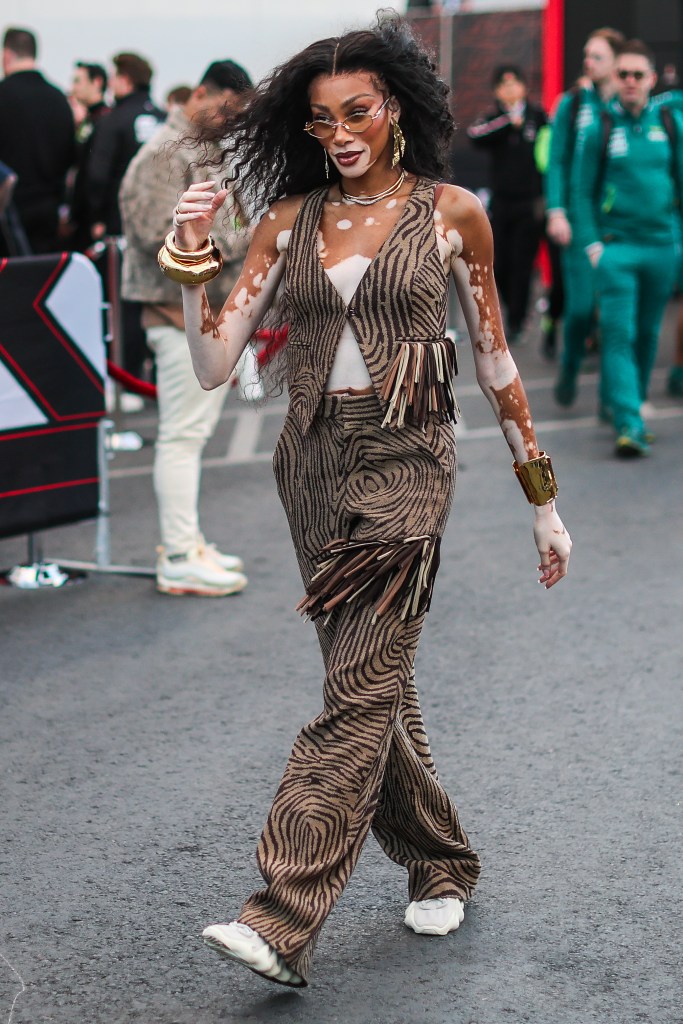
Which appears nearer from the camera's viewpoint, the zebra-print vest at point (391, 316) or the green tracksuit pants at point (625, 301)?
the zebra-print vest at point (391, 316)

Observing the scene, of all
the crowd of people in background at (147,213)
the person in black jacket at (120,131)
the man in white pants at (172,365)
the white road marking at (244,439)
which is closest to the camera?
the crowd of people in background at (147,213)

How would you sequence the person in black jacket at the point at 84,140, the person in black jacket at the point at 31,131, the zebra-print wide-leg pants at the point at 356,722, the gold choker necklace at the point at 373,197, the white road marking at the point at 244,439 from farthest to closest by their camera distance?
the person in black jacket at the point at 84,140 → the person in black jacket at the point at 31,131 → the white road marking at the point at 244,439 → the gold choker necklace at the point at 373,197 → the zebra-print wide-leg pants at the point at 356,722

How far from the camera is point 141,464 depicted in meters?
9.20

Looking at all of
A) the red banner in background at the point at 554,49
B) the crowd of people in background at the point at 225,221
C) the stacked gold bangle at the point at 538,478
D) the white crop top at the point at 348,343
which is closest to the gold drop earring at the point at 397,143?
the white crop top at the point at 348,343

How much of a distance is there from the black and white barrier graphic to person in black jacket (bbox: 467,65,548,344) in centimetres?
753

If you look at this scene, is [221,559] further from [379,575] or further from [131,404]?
[131,404]

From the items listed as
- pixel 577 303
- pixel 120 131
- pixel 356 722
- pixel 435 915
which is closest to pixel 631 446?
pixel 577 303

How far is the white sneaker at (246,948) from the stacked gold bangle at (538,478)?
3.62 ft

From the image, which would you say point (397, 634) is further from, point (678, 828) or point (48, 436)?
point (48, 436)

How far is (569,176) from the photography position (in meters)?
9.88

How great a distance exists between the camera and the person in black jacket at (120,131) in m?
10.3

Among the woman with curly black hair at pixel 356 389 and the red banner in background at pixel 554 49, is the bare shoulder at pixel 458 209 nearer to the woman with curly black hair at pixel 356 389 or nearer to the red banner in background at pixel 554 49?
the woman with curly black hair at pixel 356 389

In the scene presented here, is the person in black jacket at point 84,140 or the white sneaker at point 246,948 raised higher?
the white sneaker at point 246,948

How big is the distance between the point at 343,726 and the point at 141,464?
20.5ft
